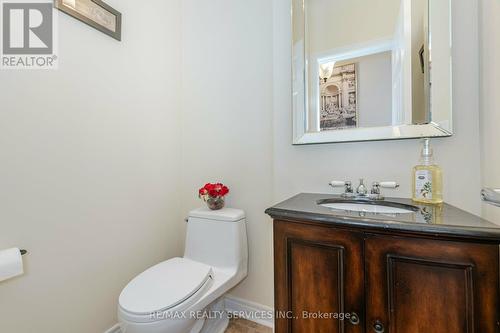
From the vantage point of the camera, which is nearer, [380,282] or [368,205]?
[380,282]

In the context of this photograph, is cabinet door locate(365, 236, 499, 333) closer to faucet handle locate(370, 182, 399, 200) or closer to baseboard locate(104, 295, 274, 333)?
faucet handle locate(370, 182, 399, 200)

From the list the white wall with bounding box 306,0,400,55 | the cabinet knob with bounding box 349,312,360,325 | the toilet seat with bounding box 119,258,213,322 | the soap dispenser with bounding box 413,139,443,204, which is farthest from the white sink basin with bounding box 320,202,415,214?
the white wall with bounding box 306,0,400,55

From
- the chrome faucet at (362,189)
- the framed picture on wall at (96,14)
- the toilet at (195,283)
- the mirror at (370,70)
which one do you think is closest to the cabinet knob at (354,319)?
the chrome faucet at (362,189)

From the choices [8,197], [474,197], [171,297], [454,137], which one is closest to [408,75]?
[454,137]

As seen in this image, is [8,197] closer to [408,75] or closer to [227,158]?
[227,158]

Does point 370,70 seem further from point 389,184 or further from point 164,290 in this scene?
point 164,290

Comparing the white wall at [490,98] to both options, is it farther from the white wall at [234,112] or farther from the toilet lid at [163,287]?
the toilet lid at [163,287]

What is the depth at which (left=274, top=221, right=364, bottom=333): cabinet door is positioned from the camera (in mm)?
741

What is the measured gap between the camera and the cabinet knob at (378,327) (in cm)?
70

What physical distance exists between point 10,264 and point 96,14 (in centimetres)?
123

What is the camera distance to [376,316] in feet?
2.32

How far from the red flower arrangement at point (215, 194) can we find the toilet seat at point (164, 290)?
0.36 m

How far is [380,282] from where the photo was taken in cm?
70

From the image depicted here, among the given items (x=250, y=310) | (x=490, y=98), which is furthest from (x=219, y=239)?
(x=490, y=98)
